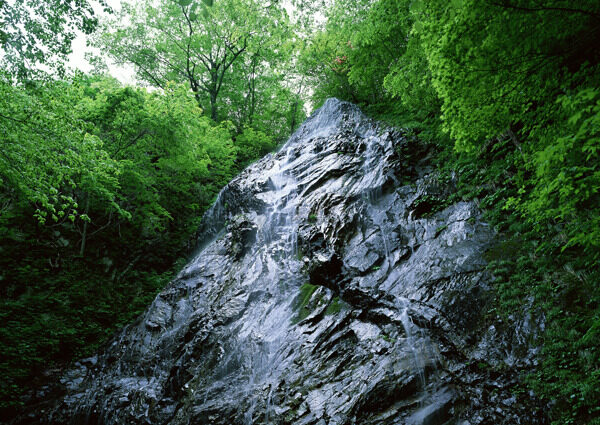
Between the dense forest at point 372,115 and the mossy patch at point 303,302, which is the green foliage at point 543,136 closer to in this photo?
the dense forest at point 372,115

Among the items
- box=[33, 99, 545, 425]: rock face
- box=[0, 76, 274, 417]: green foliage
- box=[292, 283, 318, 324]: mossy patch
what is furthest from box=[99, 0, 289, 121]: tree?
box=[292, 283, 318, 324]: mossy patch

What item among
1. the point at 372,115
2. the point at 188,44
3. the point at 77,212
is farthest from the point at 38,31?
the point at 188,44

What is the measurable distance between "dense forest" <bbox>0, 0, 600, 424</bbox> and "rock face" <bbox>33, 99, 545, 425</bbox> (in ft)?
1.92

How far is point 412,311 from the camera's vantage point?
557cm

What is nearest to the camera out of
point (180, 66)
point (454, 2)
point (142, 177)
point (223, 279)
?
point (454, 2)

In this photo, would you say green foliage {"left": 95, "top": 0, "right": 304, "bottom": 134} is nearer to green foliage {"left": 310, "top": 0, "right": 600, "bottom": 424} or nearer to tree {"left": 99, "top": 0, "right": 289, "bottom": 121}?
tree {"left": 99, "top": 0, "right": 289, "bottom": 121}

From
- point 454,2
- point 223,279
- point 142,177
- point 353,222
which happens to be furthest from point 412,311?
point 142,177

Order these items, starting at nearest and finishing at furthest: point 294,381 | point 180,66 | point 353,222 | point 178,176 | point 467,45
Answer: point 467,45 < point 294,381 < point 353,222 < point 178,176 < point 180,66

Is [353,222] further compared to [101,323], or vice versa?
[101,323]

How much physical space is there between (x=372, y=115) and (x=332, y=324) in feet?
34.0

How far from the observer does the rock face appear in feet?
15.0

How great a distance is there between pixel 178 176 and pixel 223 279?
5.02m

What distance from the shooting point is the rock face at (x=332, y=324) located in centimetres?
457

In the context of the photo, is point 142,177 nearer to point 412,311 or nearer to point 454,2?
point 412,311
